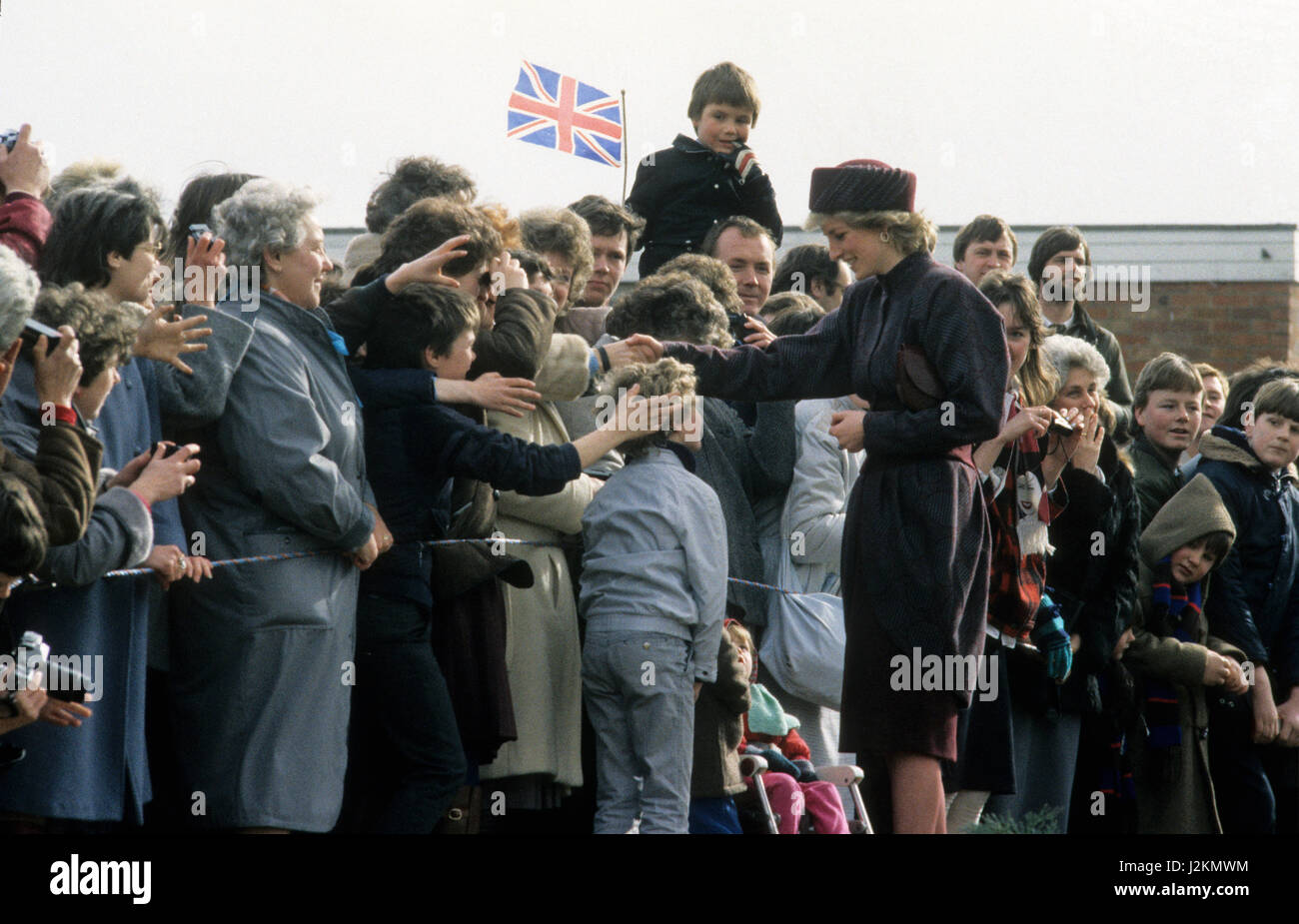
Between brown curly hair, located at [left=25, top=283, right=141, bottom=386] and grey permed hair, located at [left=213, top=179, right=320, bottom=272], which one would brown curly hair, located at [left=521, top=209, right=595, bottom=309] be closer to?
grey permed hair, located at [left=213, top=179, right=320, bottom=272]

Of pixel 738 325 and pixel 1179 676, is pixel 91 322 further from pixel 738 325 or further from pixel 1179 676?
pixel 1179 676

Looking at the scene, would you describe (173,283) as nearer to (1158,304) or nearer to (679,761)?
(679,761)

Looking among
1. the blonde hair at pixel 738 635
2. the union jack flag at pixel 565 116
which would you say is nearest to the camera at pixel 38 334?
the blonde hair at pixel 738 635

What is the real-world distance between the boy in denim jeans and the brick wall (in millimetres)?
15133

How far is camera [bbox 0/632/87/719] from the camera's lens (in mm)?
4320

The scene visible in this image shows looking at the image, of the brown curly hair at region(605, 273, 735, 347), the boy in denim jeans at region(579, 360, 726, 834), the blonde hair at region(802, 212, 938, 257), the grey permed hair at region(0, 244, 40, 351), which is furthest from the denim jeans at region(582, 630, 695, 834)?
the grey permed hair at region(0, 244, 40, 351)

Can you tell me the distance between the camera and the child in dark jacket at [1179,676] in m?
7.59

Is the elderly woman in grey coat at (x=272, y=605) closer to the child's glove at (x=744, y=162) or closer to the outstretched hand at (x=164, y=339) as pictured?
the outstretched hand at (x=164, y=339)

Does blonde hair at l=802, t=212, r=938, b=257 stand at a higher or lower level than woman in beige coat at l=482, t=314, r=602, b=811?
higher

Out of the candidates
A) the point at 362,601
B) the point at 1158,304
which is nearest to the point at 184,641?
the point at 362,601

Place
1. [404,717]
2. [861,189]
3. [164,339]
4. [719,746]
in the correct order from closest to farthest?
[164,339]
[404,717]
[861,189]
[719,746]

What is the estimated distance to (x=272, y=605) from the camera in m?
5.15

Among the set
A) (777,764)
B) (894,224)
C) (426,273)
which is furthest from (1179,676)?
(426,273)

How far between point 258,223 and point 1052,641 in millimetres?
3161
